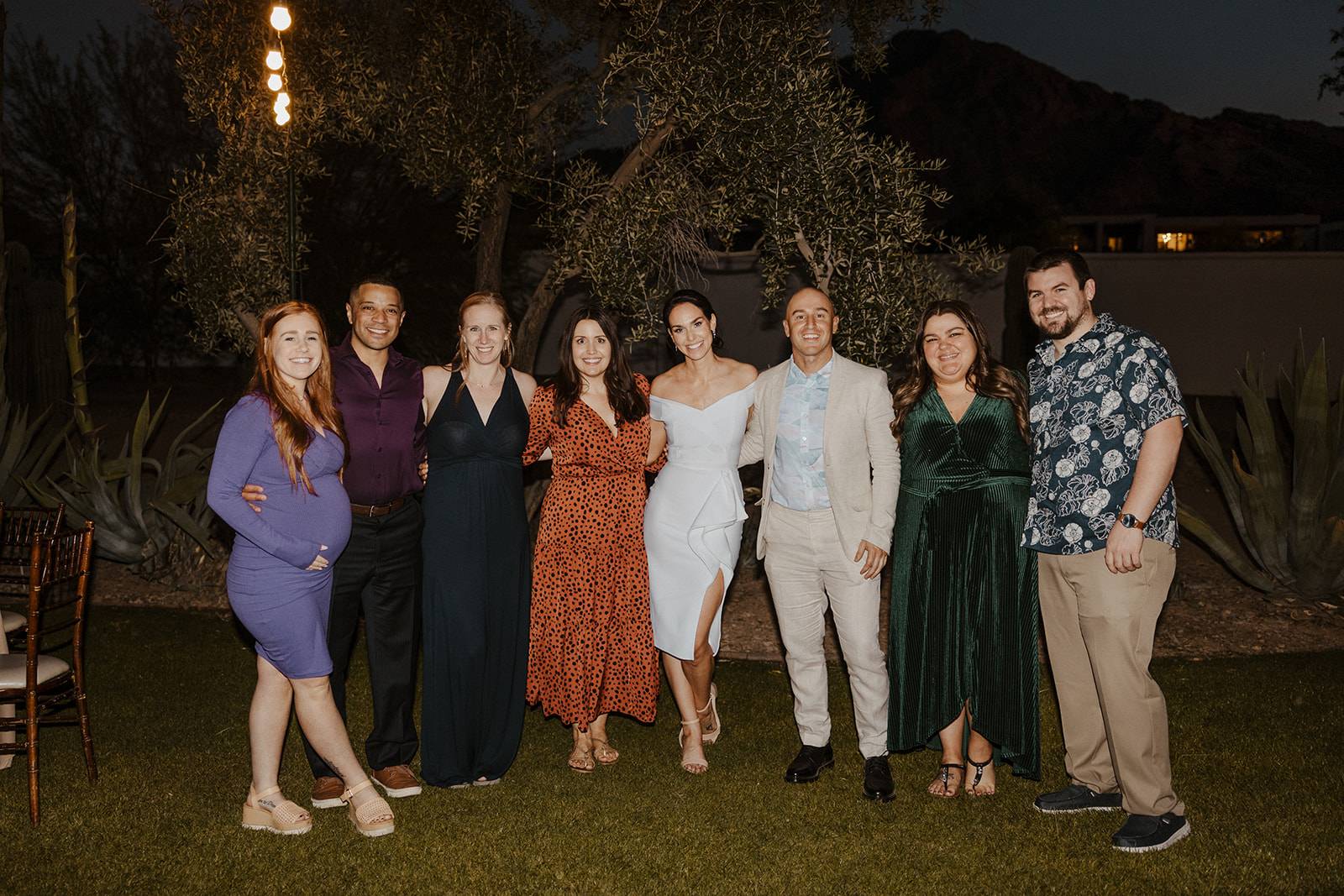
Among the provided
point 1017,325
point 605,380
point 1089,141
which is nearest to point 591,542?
point 605,380

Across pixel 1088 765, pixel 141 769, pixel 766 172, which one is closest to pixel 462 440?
pixel 141 769

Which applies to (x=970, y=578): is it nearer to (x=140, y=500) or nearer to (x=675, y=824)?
(x=675, y=824)

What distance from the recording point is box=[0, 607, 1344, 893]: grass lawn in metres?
3.36

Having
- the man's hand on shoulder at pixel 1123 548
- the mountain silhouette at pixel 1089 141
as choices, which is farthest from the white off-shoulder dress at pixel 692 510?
the mountain silhouette at pixel 1089 141

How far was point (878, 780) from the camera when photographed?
3.98 metres

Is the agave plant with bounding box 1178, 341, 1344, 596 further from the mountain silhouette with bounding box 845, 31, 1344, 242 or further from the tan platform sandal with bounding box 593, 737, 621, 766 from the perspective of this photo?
the mountain silhouette with bounding box 845, 31, 1344, 242

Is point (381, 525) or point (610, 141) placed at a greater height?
point (610, 141)

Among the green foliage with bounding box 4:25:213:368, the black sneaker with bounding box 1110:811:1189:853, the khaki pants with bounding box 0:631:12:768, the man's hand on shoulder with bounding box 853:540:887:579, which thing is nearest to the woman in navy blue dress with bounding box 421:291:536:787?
the man's hand on shoulder with bounding box 853:540:887:579

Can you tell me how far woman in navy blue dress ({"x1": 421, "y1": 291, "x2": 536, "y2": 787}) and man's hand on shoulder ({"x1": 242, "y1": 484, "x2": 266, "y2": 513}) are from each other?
75 centimetres

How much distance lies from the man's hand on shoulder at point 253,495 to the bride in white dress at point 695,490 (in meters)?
1.57

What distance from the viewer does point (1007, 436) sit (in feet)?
12.2

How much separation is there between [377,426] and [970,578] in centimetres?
236

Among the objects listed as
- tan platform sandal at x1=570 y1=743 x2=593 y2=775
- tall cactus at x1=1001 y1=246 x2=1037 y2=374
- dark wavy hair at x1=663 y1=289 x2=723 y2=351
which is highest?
tall cactus at x1=1001 y1=246 x2=1037 y2=374

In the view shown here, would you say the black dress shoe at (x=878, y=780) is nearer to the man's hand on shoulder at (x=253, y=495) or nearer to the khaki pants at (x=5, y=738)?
the man's hand on shoulder at (x=253, y=495)
